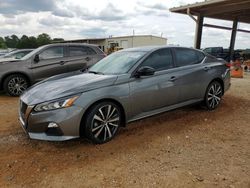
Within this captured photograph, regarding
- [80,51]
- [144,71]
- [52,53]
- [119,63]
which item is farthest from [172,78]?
[52,53]

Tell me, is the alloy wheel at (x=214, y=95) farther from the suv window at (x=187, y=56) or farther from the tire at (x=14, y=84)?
the tire at (x=14, y=84)

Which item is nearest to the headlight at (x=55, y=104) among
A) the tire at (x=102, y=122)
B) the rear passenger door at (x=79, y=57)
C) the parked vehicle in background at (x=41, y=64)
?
the tire at (x=102, y=122)

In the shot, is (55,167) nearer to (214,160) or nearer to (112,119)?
(112,119)

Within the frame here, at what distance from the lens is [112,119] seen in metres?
4.15

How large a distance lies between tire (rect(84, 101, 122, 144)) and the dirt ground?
5.8 inches

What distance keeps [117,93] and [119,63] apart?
943mm

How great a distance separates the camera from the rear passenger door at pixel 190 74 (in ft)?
17.0

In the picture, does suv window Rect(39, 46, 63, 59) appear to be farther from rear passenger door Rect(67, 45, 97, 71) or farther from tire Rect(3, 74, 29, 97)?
tire Rect(3, 74, 29, 97)

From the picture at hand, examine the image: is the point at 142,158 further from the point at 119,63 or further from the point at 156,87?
the point at 119,63

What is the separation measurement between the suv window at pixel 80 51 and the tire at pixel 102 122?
497cm

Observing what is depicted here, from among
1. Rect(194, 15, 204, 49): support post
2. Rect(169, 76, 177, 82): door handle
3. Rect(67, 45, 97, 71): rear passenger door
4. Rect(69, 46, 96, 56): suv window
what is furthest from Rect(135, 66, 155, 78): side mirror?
Rect(194, 15, 204, 49): support post

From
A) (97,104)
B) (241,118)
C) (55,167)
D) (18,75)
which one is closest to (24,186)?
(55,167)

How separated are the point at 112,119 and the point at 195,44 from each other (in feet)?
42.3

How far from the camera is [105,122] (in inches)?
159
